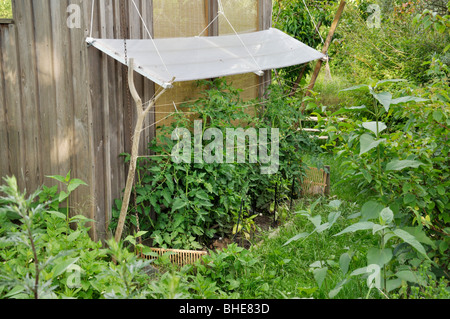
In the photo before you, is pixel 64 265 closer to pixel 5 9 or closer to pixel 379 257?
pixel 379 257

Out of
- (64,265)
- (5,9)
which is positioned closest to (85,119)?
(5,9)

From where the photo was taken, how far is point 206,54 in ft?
16.0

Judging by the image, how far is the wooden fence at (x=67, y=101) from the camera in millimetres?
4172

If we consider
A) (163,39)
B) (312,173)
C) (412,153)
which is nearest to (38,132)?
(163,39)

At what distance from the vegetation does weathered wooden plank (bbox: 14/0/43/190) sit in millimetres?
317

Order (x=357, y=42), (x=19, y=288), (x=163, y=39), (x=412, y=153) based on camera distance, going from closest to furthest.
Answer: (x=19, y=288) → (x=412, y=153) → (x=163, y=39) → (x=357, y=42)

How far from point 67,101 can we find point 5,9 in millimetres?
999

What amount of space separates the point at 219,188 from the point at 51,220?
1.50 m

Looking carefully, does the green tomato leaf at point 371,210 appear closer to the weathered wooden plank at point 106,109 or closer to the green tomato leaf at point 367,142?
the green tomato leaf at point 367,142

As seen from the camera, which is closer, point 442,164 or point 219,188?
point 442,164

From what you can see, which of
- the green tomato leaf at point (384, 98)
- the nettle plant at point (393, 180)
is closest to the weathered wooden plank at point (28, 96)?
the nettle plant at point (393, 180)

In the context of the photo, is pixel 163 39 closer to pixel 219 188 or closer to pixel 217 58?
pixel 217 58

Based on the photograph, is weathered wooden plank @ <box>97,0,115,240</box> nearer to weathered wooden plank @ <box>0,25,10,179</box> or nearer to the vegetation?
the vegetation
